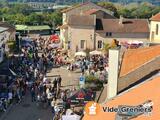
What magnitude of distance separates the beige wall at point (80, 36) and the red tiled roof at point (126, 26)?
183 centimetres

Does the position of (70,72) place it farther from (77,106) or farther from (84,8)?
(84,8)

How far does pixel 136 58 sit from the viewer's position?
2044 cm

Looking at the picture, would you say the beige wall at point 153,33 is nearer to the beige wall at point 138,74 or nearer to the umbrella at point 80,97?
the umbrella at point 80,97

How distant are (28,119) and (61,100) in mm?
2629

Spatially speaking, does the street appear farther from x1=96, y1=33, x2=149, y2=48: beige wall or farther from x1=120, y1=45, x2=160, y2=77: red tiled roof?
x1=96, y1=33, x2=149, y2=48: beige wall

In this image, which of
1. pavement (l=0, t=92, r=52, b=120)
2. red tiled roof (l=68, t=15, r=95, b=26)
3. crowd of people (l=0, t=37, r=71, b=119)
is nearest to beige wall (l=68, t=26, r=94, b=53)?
red tiled roof (l=68, t=15, r=95, b=26)

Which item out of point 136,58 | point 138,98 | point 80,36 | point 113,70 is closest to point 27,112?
point 136,58

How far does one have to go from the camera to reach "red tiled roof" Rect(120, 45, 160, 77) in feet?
63.1

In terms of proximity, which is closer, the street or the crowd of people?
the street

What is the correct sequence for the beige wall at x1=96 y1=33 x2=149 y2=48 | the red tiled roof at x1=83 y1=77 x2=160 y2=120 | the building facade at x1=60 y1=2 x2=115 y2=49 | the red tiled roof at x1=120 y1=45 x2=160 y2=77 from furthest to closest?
the building facade at x1=60 y1=2 x2=115 y2=49
the beige wall at x1=96 y1=33 x2=149 y2=48
the red tiled roof at x1=120 y1=45 x2=160 y2=77
the red tiled roof at x1=83 y1=77 x2=160 y2=120

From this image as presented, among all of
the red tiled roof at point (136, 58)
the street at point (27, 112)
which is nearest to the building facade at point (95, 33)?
the street at point (27, 112)

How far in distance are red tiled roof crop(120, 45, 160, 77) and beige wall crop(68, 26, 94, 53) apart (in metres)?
34.0

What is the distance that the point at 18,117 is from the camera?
27.5 metres

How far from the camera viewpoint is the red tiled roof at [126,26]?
2210 inches
